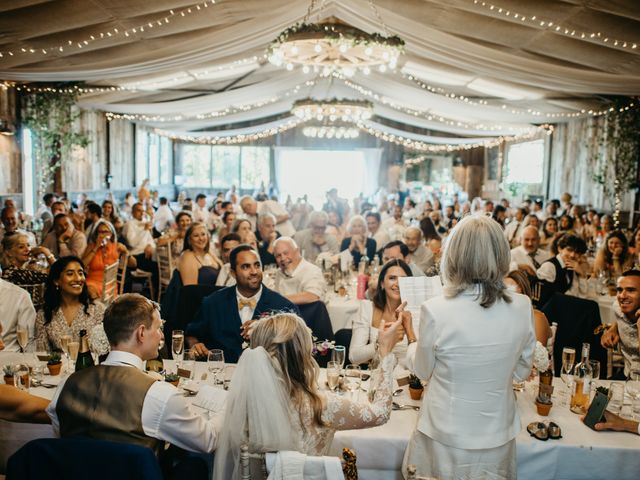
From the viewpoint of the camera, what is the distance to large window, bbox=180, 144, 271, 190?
20391 mm

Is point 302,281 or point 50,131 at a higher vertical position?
point 50,131

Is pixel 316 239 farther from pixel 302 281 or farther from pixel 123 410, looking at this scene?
pixel 123 410

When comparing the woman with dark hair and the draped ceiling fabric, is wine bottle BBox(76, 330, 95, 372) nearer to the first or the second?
the woman with dark hair

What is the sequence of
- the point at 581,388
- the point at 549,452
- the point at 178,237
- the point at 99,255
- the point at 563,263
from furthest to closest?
the point at 178,237, the point at 99,255, the point at 563,263, the point at 581,388, the point at 549,452

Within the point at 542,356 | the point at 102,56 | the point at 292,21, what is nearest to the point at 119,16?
the point at 102,56

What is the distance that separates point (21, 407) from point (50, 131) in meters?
9.28

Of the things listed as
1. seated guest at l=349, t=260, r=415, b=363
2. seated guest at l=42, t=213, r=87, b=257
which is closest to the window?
seated guest at l=42, t=213, r=87, b=257

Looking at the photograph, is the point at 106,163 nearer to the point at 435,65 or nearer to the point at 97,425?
the point at 435,65

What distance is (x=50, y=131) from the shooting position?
10367 millimetres

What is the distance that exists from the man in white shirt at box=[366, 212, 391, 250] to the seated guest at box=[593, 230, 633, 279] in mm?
2662

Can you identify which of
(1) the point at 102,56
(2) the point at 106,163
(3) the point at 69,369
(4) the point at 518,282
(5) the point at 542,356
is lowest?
(3) the point at 69,369

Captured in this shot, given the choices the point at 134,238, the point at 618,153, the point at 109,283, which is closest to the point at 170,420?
the point at 109,283

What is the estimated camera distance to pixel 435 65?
355 inches

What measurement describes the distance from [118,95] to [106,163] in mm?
3081
